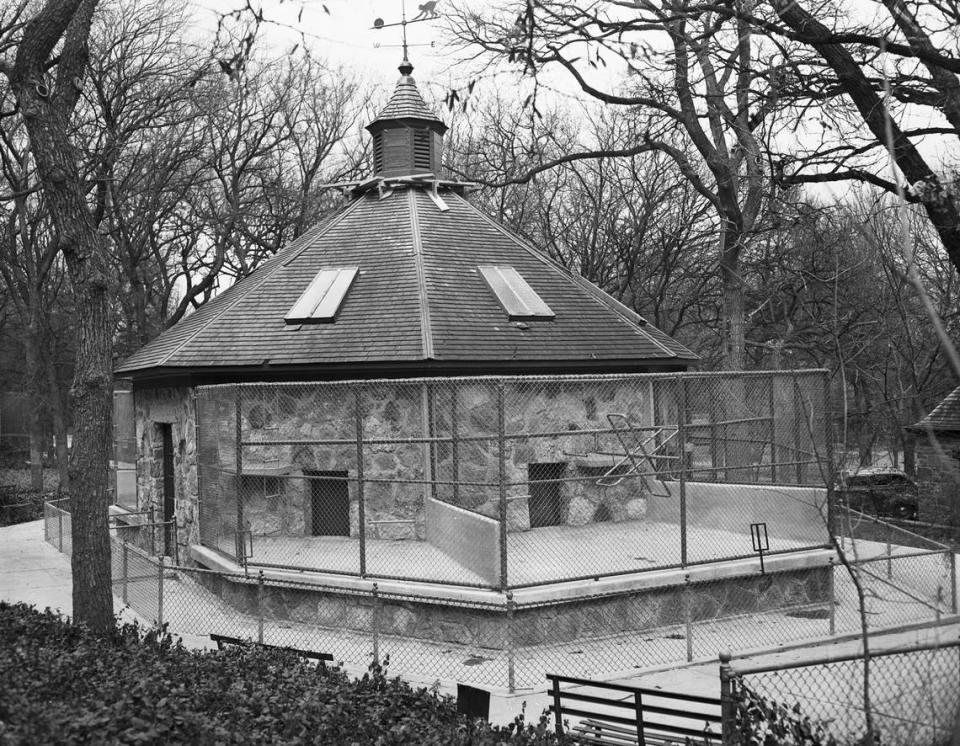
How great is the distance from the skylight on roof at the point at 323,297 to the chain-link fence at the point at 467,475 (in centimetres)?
151

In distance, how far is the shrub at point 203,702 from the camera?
18.3 feet

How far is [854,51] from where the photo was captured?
25.5 ft

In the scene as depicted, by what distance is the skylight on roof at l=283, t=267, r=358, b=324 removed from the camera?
1643 cm

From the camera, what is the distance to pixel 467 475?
1541 centimetres

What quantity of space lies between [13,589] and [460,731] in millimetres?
11897

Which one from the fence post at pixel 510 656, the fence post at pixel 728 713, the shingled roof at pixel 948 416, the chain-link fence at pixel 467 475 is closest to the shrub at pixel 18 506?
the chain-link fence at pixel 467 475

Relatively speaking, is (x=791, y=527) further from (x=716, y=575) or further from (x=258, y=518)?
(x=258, y=518)

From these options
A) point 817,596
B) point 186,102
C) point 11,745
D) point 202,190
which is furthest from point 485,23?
point 202,190

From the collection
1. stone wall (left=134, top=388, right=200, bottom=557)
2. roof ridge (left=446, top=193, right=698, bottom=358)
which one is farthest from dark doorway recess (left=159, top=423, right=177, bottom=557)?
roof ridge (left=446, top=193, right=698, bottom=358)

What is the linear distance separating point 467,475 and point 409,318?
287 centimetres

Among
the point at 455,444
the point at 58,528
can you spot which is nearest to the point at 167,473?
the point at 58,528

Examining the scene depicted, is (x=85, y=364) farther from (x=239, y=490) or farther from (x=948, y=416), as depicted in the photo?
(x=948, y=416)

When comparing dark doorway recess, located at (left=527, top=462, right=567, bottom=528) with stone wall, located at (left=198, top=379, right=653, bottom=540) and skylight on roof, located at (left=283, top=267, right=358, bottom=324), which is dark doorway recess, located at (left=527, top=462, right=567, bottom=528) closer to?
stone wall, located at (left=198, top=379, right=653, bottom=540)

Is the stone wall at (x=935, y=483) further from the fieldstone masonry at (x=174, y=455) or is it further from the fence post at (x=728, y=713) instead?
the fence post at (x=728, y=713)
